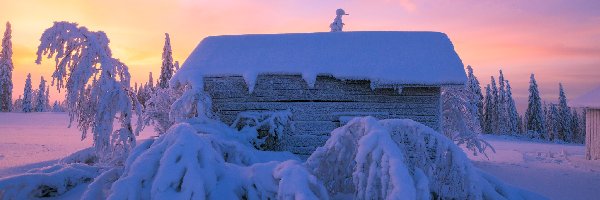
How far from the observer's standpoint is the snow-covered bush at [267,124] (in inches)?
430

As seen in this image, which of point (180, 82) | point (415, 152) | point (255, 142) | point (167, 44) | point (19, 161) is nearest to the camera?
point (415, 152)

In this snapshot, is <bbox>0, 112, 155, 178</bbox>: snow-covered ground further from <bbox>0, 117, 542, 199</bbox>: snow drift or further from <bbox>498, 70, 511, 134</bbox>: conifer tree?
<bbox>498, 70, 511, 134</bbox>: conifer tree

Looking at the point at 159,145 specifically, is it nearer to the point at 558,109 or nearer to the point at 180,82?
the point at 180,82

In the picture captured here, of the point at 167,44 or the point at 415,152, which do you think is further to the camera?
the point at 167,44

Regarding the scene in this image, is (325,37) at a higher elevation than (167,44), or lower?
lower

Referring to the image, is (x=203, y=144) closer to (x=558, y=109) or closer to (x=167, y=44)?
(x=167, y=44)

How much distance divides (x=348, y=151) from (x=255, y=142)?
5.45 metres

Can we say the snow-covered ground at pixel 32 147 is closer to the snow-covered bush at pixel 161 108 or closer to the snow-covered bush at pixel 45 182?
the snow-covered bush at pixel 161 108

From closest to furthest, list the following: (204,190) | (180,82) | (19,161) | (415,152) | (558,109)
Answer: (204,190)
(415,152)
(180,82)
(19,161)
(558,109)

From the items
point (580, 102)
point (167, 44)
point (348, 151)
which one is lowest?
point (348, 151)

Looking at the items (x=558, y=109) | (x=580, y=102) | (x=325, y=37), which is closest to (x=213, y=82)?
(x=325, y=37)

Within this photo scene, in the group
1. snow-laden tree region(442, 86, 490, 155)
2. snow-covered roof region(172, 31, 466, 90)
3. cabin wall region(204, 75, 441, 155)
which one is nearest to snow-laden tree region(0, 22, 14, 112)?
snow-covered roof region(172, 31, 466, 90)

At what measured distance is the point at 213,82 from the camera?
11.7 m

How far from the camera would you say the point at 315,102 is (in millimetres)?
11383
